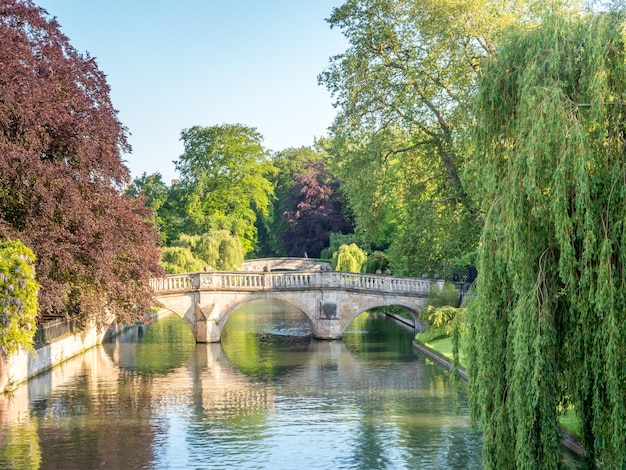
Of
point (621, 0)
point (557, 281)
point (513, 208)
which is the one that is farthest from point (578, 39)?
point (557, 281)

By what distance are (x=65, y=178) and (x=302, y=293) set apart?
38.7ft

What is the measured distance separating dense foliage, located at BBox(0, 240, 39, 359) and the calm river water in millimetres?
1586

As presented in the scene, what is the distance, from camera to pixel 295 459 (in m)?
15.2

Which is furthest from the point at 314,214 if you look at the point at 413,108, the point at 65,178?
the point at 65,178

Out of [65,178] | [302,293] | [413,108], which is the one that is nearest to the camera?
[65,178]

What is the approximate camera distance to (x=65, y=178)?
74.5 feet

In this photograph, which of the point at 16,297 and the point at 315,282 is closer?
the point at 16,297

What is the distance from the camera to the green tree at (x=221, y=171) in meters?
53.5

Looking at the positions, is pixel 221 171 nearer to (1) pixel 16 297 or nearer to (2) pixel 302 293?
(2) pixel 302 293

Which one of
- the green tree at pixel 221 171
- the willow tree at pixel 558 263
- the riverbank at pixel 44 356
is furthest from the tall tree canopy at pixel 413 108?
the green tree at pixel 221 171

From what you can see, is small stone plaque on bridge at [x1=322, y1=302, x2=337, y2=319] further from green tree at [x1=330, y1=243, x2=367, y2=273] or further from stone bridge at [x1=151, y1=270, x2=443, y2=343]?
green tree at [x1=330, y1=243, x2=367, y2=273]

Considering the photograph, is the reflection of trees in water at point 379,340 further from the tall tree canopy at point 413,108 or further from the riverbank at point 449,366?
the tall tree canopy at point 413,108

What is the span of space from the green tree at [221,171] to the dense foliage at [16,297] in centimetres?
3227

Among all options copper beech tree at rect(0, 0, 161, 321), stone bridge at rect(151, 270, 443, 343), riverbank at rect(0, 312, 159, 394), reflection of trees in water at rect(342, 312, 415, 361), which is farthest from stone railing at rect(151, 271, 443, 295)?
copper beech tree at rect(0, 0, 161, 321)
